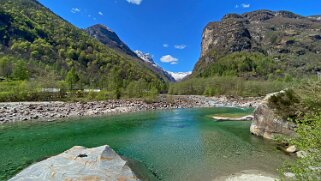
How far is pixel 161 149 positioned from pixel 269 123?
1306 cm

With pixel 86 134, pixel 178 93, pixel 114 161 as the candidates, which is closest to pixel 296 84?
pixel 114 161

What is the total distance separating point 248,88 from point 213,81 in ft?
78.8

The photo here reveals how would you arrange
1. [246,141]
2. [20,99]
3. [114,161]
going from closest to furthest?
[114,161] < [246,141] < [20,99]

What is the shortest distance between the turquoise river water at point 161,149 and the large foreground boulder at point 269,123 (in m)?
1.29

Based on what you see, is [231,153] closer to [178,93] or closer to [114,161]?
[114,161]

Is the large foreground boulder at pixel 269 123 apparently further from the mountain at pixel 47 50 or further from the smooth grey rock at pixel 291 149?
the mountain at pixel 47 50

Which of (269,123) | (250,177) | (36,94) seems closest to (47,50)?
(36,94)

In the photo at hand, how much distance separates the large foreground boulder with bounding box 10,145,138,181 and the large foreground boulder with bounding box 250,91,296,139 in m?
18.0

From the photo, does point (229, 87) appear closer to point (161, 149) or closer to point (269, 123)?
point (269, 123)

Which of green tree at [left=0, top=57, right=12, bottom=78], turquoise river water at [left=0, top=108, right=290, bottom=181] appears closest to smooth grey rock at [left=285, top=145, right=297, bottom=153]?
turquoise river water at [left=0, top=108, right=290, bottom=181]

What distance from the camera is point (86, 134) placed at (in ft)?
99.3

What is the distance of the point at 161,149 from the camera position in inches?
885

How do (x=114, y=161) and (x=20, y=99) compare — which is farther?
(x=20, y=99)

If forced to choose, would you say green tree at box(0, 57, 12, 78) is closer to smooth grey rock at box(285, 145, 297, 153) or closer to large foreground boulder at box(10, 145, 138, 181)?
large foreground boulder at box(10, 145, 138, 181)
